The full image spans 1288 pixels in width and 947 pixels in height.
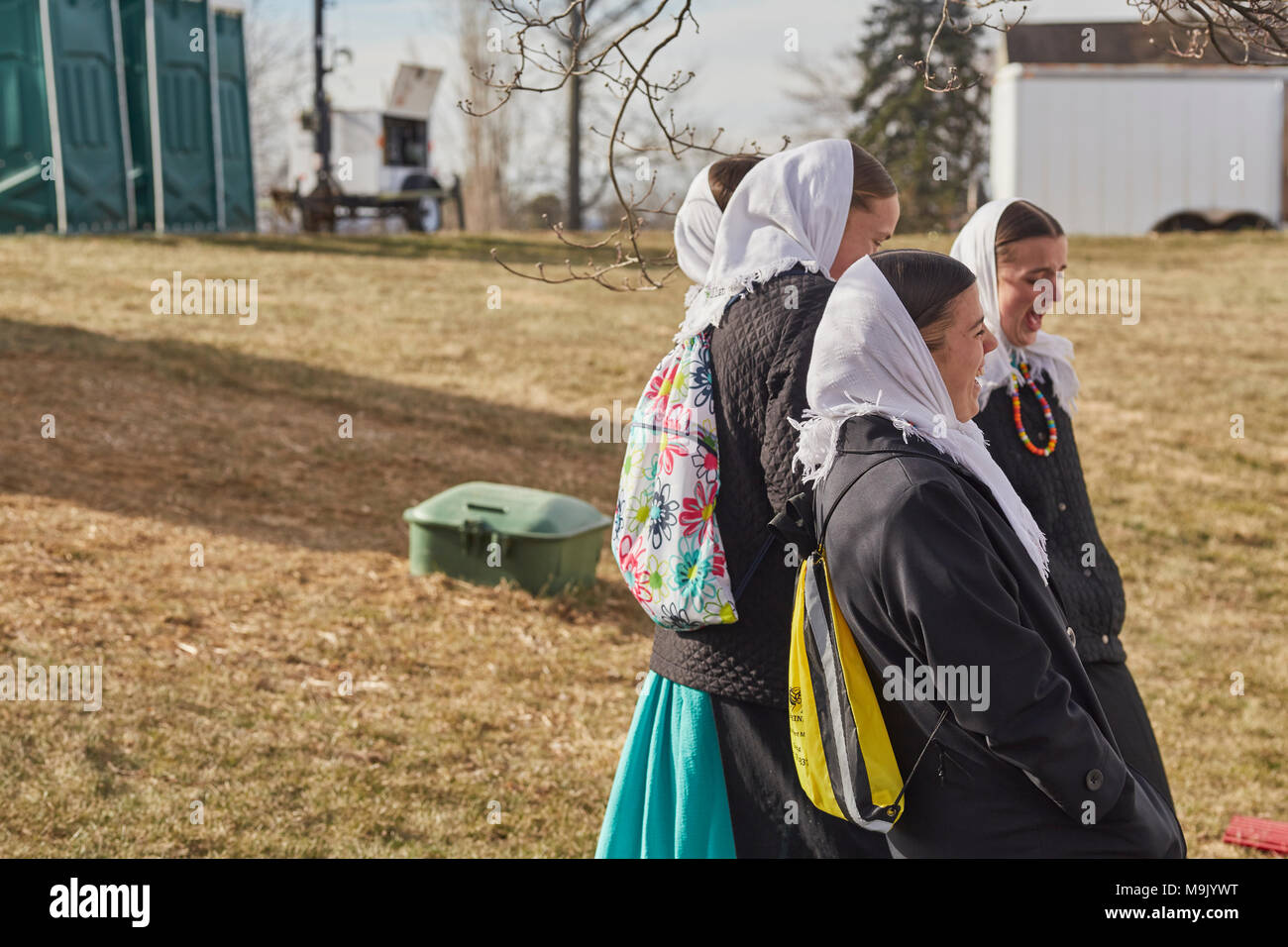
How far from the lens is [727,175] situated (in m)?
3.05

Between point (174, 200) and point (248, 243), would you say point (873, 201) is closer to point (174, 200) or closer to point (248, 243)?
point (248, 243)

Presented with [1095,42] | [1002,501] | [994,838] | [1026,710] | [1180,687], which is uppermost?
[1095,42]

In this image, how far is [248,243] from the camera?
17969 millimetres

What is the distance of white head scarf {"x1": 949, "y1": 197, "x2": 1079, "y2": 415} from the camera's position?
3150mm

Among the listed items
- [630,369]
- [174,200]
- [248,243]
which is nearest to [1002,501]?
[630,369]

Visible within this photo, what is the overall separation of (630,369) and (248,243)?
7947 millimetres

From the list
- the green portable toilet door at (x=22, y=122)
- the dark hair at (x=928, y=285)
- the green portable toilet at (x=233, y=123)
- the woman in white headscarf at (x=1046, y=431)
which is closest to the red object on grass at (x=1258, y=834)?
the woman in white headscarf at (x=1046, y=431)

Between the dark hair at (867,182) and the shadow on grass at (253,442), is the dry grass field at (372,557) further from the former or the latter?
the dark hair at (867,182)

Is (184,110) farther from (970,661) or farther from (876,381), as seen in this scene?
(970,661)

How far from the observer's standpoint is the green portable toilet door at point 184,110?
1825 centimetres

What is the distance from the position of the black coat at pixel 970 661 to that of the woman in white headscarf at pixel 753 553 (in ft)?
0.91

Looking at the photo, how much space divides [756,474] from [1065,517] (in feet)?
3.00

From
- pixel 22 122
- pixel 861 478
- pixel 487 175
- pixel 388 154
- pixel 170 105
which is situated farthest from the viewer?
pixel 487 175

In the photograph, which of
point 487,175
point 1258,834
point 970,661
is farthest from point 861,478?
point 487,175
